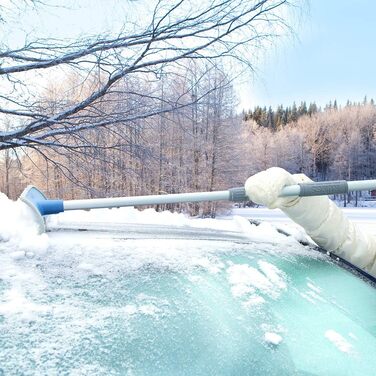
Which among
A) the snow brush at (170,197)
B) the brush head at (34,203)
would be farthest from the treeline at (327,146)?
the brush head at (34,203)

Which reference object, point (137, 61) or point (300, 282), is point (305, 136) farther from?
point (300, 282)

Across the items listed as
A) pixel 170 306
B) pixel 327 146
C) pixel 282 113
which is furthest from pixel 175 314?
pixel 282 113

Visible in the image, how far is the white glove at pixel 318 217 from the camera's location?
→ 1408 mm

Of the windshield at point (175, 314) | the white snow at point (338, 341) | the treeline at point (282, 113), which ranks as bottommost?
the white snow at point (338, 341)

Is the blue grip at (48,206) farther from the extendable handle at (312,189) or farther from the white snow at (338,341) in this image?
the white snow at (338,341)

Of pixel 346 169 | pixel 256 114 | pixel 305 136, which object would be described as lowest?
pixel 346 169

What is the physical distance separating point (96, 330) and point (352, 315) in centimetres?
67

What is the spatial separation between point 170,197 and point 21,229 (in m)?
0.51

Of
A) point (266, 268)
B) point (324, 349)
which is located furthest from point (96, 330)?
point (266, 268)

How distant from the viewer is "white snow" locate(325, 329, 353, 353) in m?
0.93

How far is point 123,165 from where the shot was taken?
14.7 ft

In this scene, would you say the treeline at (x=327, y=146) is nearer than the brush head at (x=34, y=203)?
No

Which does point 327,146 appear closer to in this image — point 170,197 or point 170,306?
point 170,197

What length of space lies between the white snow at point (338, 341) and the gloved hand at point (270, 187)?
50 cm
